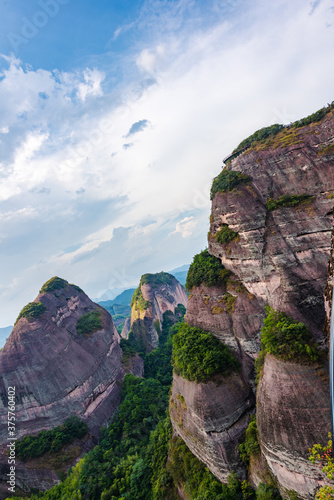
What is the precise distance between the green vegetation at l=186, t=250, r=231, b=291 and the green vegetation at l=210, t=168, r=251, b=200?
7.77 m

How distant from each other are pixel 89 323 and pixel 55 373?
490 inches

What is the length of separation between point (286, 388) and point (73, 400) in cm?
3567

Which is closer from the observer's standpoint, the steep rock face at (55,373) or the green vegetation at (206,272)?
the green vegetation at (206,272)

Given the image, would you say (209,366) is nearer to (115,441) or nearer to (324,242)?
(324,242)

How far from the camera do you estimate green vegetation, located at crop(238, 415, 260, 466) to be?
18.3 m

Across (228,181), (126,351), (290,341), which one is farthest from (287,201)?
(126,351)

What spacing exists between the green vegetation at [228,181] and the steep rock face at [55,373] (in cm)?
3665

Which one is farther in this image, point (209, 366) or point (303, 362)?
point (209, 366)

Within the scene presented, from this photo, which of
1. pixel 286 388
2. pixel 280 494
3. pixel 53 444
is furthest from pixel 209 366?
pixel 53 444

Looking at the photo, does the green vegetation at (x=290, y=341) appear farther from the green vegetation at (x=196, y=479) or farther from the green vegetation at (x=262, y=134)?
the green vegetation at (x=262, y=134)

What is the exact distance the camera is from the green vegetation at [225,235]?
1013 inches

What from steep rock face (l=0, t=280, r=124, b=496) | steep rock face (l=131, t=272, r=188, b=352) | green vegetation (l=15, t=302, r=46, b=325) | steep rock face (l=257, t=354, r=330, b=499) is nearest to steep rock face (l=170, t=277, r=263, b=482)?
steep rock face (l=257, t=354, r=330, b=499)

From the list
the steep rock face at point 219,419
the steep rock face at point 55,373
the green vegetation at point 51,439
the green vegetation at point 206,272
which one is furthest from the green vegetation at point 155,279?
the steep rock face at point 219,419

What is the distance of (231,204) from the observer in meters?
25.8
